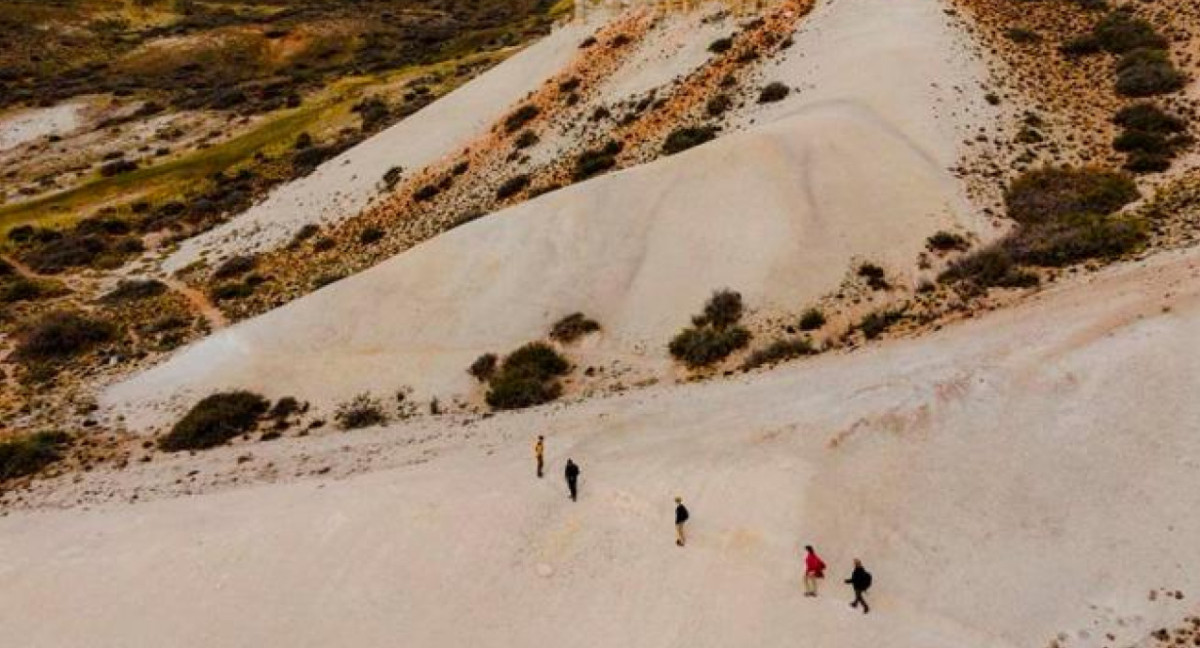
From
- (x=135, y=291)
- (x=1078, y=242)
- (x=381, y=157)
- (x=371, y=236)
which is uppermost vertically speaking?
(x=381, y=157)

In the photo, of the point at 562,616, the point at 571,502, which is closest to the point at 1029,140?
the point at 571,502

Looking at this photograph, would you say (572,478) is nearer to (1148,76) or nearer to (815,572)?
(815,572)

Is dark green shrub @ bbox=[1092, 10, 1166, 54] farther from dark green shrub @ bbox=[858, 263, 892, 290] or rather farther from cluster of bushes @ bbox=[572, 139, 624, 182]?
cluster of bushes @ bbox=[572, 139, 624, 182]

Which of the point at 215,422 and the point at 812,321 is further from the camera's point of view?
the point at 215,422

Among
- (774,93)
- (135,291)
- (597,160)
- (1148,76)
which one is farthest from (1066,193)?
(135,291)

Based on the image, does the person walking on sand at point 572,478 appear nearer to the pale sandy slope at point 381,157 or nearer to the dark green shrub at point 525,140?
the dark green shrub at point 525,140

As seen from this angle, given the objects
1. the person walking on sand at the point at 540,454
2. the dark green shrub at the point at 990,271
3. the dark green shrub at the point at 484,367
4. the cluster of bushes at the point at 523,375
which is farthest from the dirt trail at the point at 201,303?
the dark green shrub at the point at 990,271

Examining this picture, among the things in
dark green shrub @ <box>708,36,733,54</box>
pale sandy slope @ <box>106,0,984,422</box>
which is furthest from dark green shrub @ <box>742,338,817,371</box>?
dark green shrub @ <box>708,36,733,54</box>

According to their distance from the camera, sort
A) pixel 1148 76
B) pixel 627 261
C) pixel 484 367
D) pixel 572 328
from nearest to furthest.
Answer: pixel 484 367, pixel 572 328, pixel 627 261, pixel 1148 76
